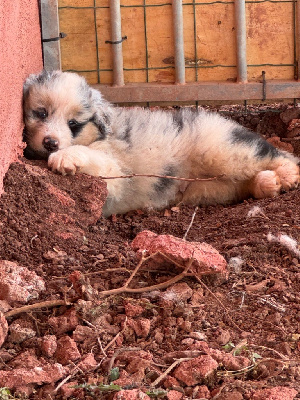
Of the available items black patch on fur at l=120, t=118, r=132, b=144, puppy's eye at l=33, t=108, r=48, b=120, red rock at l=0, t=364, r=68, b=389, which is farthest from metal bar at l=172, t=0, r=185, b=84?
red rock at l=0, t=364, r=68, b=389

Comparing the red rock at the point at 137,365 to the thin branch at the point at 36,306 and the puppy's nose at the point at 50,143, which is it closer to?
the thin branch at the point at 36,306

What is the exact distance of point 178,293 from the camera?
315cm

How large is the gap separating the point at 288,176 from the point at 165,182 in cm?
98

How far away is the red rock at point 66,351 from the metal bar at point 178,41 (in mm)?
3633

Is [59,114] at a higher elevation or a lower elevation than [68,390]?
higher

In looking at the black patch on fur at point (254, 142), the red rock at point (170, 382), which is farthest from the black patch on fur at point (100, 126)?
the red rock at point (170, 382)

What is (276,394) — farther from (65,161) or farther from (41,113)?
(41,113)

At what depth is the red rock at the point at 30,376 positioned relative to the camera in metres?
2.53

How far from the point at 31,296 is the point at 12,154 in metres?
1.42

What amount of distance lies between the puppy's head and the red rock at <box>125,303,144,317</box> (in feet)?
6.28

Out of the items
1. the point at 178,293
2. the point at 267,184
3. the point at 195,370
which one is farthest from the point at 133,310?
the point at 267,184

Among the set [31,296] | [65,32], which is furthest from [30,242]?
[65,32]

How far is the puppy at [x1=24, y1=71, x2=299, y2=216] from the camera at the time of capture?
4.74 meters

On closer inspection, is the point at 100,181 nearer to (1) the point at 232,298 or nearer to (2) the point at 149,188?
(2) the point at 149,188
